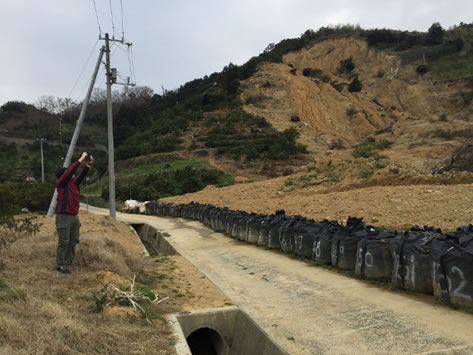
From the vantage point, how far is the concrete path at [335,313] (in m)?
4.40

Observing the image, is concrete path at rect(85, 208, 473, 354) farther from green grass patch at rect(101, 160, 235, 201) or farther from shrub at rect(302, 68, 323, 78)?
shrub at rect(302, 68, 323, 78)

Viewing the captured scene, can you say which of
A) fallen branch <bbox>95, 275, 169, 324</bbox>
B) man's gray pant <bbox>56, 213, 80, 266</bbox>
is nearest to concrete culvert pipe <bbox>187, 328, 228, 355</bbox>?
fallen branch <bbox>95, 275, 169, 324</bbox>

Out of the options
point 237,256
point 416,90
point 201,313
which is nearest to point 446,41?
point 416,90

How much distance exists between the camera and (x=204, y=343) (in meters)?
6.82

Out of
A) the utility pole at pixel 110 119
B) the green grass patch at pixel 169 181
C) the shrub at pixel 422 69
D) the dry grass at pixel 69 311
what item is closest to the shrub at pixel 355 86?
the shrub at pixel 422 69

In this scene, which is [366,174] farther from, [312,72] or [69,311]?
[312,72]

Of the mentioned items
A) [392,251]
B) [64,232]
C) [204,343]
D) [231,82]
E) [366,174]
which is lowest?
[204,343]

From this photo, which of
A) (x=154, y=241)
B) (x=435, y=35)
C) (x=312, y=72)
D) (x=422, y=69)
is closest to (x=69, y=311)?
(x=154, y=241)

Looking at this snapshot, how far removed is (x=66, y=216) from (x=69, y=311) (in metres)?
2.47

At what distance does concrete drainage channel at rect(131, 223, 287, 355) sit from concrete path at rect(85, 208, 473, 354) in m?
0.13

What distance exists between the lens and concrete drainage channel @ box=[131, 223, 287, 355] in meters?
5.05

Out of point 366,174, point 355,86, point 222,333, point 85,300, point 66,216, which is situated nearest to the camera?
point 85,300

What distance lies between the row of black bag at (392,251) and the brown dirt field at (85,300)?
2467mm

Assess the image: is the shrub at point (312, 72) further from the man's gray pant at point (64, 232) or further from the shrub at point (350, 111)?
the man's gray pant at point (64, 232)
